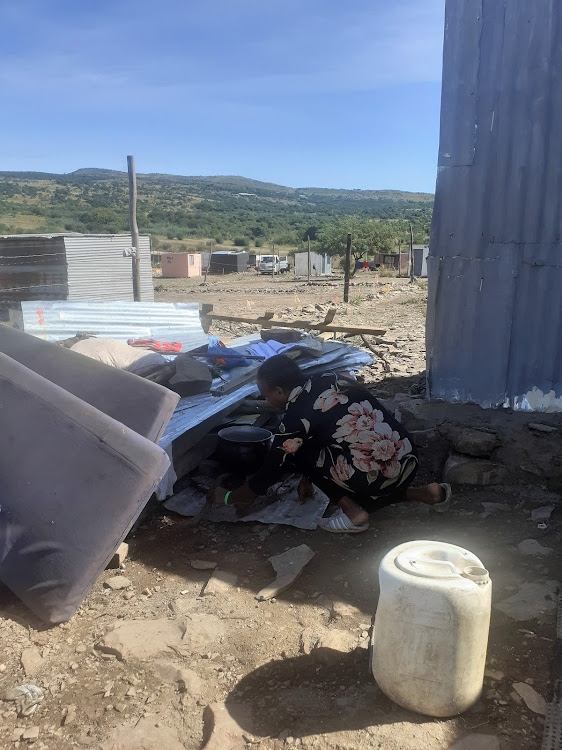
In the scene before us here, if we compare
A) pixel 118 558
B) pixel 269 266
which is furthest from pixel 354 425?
pixel 269 266

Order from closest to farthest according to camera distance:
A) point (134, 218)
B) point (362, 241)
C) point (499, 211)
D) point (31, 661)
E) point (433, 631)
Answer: point (433, 631) < point (31, 661) < point (499, 211) < point (134, 218) < point (362, 241)

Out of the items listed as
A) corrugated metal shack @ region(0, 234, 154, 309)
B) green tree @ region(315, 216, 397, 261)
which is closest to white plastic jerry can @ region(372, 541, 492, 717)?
corrugated metal shack @ region(0, 234, 154, 309)

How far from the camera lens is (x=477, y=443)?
4633 mm

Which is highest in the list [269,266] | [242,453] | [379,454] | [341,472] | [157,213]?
[157,213]

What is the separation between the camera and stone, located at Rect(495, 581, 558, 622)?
2.93 metres

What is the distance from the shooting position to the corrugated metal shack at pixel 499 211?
468cm

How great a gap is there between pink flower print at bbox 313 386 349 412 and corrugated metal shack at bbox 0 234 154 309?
10.6m

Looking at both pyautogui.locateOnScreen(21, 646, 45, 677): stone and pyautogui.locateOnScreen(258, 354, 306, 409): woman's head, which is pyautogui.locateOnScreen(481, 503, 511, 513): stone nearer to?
pyautogui.locateOnScreen(258, 354, 306, 409): woman's head

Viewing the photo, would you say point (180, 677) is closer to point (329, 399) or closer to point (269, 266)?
point (329, 399)

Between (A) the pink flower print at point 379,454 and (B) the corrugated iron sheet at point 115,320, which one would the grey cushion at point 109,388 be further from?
(B) the corrugated iron sheet at point 115,320

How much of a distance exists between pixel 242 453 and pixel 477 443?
1.70m

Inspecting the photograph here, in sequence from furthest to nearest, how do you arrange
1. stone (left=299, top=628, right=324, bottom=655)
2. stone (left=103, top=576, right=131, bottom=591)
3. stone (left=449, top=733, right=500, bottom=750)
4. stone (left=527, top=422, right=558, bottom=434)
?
stone (left=527, top=422, right=558, bottom=434) → stone (left=103, top=576, right=131, bottom=591) → stone (left=299, top=628, right=324, bottom=655) → stone (left=449, top=733, right=500, bottom=750)

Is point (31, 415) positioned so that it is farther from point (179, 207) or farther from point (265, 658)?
point (179, 207)

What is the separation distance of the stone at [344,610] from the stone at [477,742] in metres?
0.90
